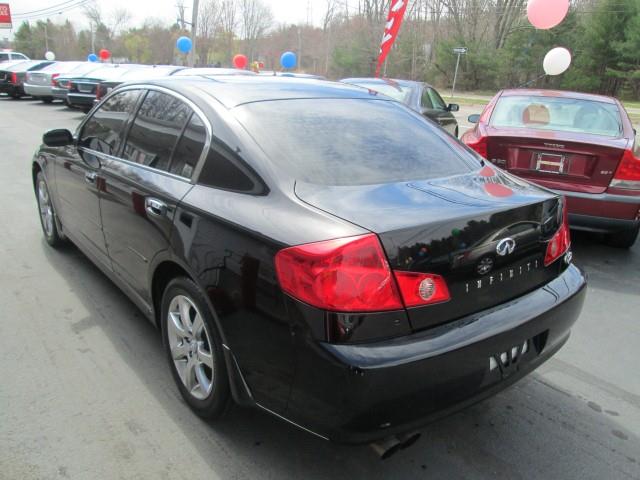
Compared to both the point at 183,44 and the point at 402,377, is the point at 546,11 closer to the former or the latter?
the point at 402,377

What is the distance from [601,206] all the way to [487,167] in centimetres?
222

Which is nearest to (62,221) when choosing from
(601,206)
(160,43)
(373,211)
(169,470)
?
(169,470)

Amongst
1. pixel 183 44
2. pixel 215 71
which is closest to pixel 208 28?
pixel 183 44

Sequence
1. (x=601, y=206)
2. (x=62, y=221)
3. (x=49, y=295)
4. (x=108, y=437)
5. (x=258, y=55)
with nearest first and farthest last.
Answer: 1. (x=108, y=437)
2. (x=49, y=295)
3. (x=62, y=221)
4. (x=601, y=206)
5. (x=258, y=55)

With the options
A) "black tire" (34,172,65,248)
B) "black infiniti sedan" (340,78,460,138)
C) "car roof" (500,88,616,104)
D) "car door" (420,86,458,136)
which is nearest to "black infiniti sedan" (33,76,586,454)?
"black tire" (34,172,65,248)

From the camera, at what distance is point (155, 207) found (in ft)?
8.25

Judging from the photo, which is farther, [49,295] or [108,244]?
[49,295]

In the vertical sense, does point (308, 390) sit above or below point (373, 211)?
below

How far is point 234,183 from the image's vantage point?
2168 mm

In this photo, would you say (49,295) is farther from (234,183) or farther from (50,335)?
(234,183)

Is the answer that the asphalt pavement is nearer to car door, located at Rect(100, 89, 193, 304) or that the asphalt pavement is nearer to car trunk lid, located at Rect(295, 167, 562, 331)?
car door, located at Rect(100, 89, 193, 304)

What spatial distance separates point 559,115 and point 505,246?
159 inches

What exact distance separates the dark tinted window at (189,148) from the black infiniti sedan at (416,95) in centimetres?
526

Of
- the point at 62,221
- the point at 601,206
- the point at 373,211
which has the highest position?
the point at 373,211
